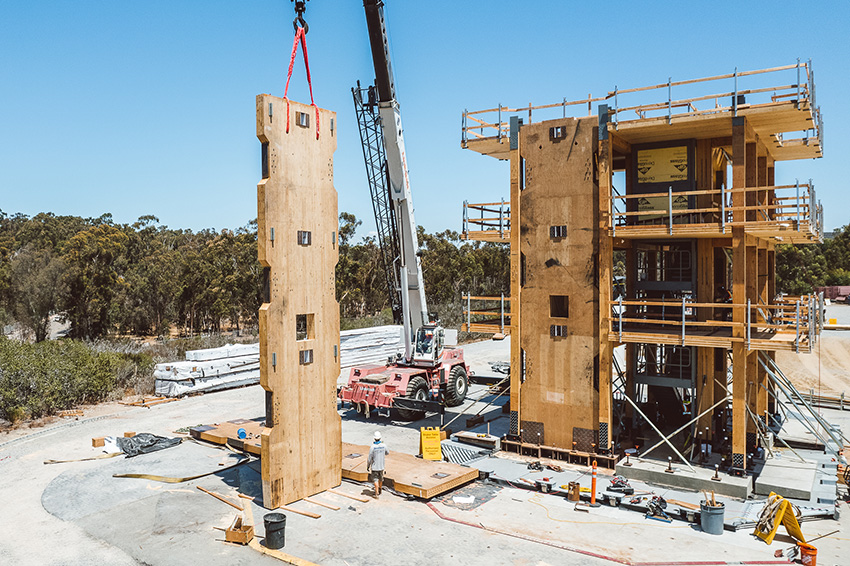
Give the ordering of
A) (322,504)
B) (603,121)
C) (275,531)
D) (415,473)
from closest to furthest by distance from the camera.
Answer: (275,531) → (322,504) → (415,473) → (603,121)

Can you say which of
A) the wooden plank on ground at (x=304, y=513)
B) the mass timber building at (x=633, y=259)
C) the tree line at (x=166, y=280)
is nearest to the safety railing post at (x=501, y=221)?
the mass timber building at (x=633, y=259)

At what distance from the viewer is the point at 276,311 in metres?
13.4

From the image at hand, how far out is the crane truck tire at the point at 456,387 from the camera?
23.8 m

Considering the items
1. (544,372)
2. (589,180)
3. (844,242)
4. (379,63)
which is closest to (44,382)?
(379,63)

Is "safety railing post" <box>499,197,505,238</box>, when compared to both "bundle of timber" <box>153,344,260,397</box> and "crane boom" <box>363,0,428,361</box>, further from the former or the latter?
"bundle of timber" <box>153,344,260,397</box>

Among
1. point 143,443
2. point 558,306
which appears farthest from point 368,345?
point 558,306

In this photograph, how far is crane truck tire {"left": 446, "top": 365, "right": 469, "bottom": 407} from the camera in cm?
2384

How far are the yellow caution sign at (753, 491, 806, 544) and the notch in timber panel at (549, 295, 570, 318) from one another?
6566 mm

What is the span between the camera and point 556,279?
16.8 m

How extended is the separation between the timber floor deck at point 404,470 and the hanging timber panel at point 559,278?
3.11 meters

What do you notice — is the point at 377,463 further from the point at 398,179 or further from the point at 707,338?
the point at 398,179

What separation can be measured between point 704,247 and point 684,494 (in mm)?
6755

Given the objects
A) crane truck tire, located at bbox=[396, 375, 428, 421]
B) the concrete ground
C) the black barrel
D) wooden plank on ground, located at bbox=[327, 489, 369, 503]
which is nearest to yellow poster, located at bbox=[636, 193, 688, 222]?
the concrete ground

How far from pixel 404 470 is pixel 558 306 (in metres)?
5.89
